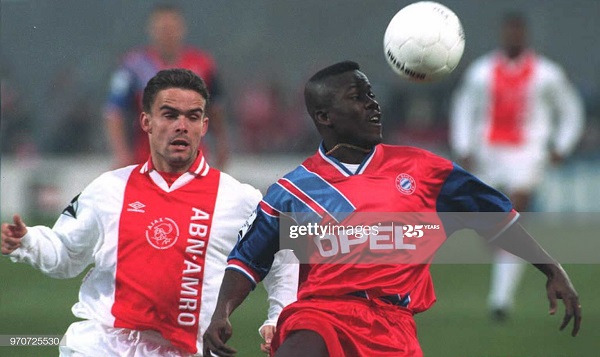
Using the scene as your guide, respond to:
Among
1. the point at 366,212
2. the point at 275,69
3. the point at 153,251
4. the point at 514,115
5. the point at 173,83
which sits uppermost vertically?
the point at 173,83

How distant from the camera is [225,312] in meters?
4.43

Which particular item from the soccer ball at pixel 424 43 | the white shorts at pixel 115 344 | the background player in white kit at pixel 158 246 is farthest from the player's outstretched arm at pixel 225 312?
the soccer ball at pixel 424 43

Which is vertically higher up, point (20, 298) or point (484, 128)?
point (484, 128)

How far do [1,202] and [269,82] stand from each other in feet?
15.3

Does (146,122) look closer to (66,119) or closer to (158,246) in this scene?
(158,246)

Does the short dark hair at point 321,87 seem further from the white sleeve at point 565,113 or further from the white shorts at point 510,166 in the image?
→ the white sleeve at point 565,113

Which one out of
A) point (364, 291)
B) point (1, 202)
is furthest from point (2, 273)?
point (364, 291)

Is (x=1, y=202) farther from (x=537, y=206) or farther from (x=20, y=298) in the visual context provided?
(x=537, y=206)

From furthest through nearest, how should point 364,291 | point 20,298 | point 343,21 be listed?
point 343,21
point 20,298
point 364,291

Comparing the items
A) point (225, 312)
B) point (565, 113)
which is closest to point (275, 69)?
point (565, 113)

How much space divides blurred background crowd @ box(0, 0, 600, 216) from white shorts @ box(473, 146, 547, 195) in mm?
5625

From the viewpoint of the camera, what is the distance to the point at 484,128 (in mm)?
11016

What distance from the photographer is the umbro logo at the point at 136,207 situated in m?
5.04

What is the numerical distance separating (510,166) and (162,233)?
6.35 m
